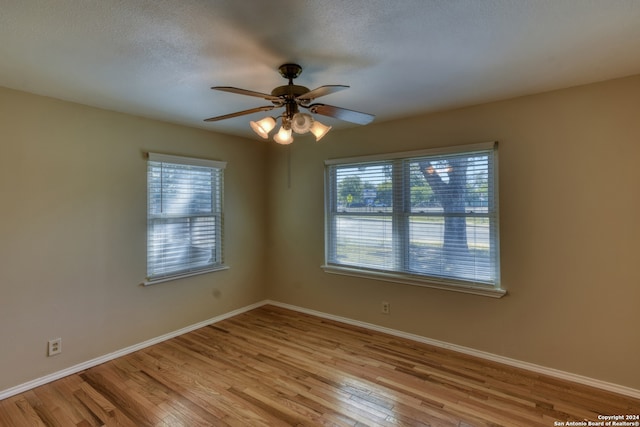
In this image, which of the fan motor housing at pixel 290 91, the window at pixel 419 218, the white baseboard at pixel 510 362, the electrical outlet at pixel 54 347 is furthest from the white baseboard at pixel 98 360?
the fan motor housing at pixel 290 91

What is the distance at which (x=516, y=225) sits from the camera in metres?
2.78

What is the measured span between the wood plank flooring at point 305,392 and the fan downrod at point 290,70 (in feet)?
7.67

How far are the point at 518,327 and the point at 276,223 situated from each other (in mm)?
3090

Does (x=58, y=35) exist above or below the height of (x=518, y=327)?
above

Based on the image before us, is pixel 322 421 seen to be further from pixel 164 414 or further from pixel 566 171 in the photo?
pixel 566 171

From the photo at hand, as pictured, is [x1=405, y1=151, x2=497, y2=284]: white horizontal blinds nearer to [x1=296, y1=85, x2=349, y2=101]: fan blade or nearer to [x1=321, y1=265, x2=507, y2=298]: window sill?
[x1=321, y1=265, x2=507, y2=298]: window sill

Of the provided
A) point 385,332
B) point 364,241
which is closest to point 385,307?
point 385,332

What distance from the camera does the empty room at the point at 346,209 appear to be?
1.79 m

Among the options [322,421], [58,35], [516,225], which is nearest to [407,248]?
[516,225]

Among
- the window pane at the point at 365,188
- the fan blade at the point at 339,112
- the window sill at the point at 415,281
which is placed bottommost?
the window sill at the point at 415,281

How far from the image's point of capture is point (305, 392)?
2.42 metres

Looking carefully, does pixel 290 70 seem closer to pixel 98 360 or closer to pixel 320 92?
pixel 320 92

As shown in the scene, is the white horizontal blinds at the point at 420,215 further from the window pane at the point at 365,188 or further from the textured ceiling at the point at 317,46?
the textured ceiling at the point at 317,46

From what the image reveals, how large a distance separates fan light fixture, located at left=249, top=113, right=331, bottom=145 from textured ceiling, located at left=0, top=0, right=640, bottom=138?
1.33 feet
